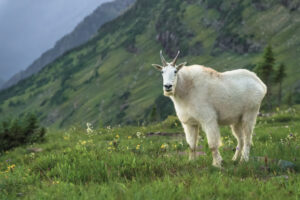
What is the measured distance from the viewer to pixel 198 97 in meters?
7.89

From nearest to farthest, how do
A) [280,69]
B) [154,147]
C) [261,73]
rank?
[154,147] → [261,73] → [280,69]

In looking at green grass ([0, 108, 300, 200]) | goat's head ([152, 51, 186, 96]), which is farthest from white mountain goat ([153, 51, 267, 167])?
green grass ([0, 108, 300, 200])

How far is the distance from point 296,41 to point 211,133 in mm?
175245

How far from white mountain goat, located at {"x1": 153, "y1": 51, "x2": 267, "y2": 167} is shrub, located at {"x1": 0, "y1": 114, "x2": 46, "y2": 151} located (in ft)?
31.0

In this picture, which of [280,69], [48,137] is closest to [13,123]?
[48,137]

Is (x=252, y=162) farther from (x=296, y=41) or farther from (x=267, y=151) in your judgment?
(x=296, y=41)

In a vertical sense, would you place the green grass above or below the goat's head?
below

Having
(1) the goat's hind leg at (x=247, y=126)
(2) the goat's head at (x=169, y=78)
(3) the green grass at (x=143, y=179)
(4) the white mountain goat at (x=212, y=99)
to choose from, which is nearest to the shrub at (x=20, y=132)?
(3) the green grass at (x=143, y=179)

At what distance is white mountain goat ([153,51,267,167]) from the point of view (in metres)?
7.74

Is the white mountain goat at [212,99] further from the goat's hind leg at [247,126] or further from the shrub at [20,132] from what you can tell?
the shrub at [20,132]

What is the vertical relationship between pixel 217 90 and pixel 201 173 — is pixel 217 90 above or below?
above

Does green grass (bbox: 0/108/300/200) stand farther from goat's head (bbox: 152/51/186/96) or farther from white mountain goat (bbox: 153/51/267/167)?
goat's head (bbox: 152/51/186/96)

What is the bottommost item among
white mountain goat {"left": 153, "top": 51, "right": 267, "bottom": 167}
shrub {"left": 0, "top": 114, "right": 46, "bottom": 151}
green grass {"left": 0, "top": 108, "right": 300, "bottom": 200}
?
green grass {"left": 0, "top": 108, "right": 300, "bottom": 200}

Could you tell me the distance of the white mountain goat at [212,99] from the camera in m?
7.74
